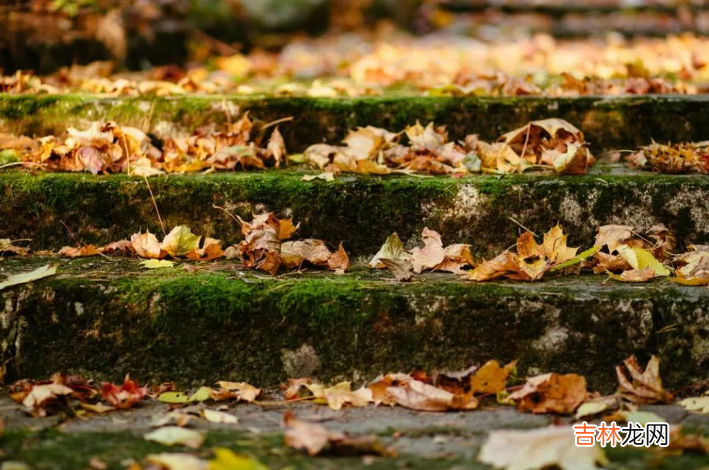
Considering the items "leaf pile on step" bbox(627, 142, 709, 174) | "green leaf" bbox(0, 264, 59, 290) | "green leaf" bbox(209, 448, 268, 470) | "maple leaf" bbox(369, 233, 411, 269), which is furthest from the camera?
"leaf pile on step" bbox(627, 142, 709, 174)

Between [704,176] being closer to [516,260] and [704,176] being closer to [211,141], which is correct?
[516,260]

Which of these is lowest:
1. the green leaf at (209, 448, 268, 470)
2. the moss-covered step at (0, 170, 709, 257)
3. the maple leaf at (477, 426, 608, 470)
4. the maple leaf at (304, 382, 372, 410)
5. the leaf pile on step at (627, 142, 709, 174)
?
the maple leaf at (304, 382, 372, 410)

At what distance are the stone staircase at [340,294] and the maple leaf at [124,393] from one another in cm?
8

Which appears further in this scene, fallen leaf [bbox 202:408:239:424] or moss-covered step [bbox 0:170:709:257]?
moss-covered step [bbox 0:170:709:257]

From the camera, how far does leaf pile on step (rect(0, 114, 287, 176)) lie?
2500 mm

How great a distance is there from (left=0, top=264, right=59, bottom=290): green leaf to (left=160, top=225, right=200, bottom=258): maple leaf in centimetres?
36

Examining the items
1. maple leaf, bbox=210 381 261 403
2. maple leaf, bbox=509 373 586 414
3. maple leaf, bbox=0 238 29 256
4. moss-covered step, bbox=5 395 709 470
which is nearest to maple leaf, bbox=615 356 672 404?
moss-covered step, bbox=5 395 709 470

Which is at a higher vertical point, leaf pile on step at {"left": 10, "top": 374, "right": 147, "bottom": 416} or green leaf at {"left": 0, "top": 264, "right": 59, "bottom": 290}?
green leaf at {"left": 0, "top": 264, "right": 59, "bottom": 290}

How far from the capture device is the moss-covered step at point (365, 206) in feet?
7.24

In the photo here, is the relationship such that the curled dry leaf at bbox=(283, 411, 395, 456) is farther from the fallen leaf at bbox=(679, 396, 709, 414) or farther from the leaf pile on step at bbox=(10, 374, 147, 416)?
the fallen leaf at bbox=(679, 396, 709, 414)

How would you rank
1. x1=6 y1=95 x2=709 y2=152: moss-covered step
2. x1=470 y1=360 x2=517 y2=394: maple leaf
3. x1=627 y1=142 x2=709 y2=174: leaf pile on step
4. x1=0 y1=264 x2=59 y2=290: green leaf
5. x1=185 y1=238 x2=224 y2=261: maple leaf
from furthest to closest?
x1=6 y1=95 x2=709 y2=152: moss-covered step, x1=627 y1=142 x2=709 y2=174: leaf pile on step, x1=185 y1=238 x2=224 y2=261: maple leaf, x1=0 y1=264 x2=59 y2=290: green leaf, x1=470 y1=360 x2=517 y2=394: maple leaf

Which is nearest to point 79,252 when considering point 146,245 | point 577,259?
point 146,245

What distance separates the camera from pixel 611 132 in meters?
2.72

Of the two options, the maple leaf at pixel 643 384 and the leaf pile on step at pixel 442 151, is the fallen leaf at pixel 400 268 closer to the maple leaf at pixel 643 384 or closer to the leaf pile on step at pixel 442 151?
the leaf pile on step at pixel 442 151
